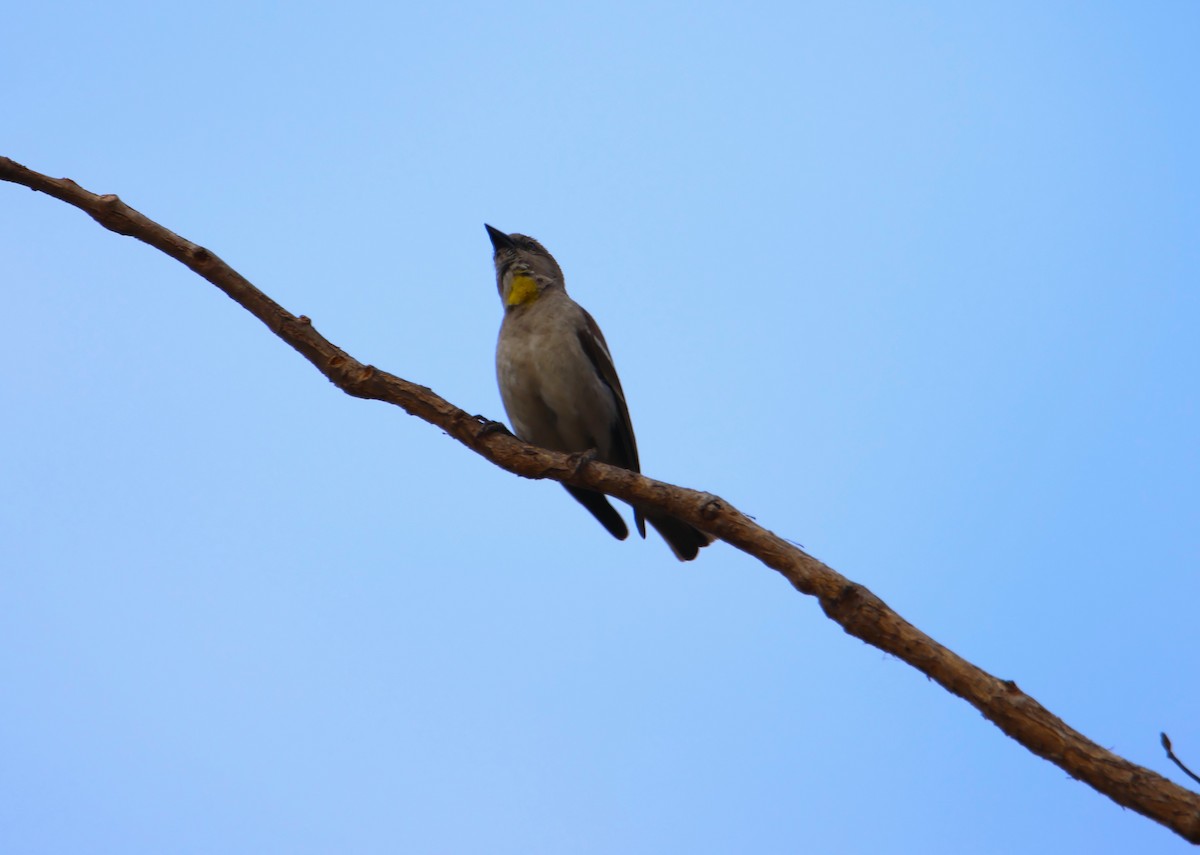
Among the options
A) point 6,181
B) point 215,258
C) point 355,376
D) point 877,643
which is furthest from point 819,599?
point 6,181

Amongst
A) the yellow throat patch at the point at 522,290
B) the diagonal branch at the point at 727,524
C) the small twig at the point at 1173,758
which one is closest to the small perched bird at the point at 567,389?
the yellow throat patch at the point at 522,290

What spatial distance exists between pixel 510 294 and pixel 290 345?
240 centimetres

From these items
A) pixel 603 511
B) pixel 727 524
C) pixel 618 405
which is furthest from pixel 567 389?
pixel 727 524

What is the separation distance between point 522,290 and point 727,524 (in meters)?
3.34

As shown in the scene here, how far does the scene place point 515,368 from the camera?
7020 mm

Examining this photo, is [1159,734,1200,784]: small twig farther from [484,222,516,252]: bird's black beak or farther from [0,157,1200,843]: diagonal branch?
[484,222,516,252]: bird's black beak

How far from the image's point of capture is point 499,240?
8.14 metres

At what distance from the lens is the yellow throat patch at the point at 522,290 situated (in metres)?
7.56

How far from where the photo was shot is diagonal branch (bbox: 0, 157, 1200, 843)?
3.63 metres

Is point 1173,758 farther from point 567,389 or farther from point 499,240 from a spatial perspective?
point 499,240

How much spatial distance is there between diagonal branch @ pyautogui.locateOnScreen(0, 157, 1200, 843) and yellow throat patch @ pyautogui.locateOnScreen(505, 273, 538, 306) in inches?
69.5

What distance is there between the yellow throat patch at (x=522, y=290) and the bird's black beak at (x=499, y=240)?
18.3 inches

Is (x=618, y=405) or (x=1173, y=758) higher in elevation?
(x=618, y=405)

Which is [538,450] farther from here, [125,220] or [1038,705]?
[1038,705]
